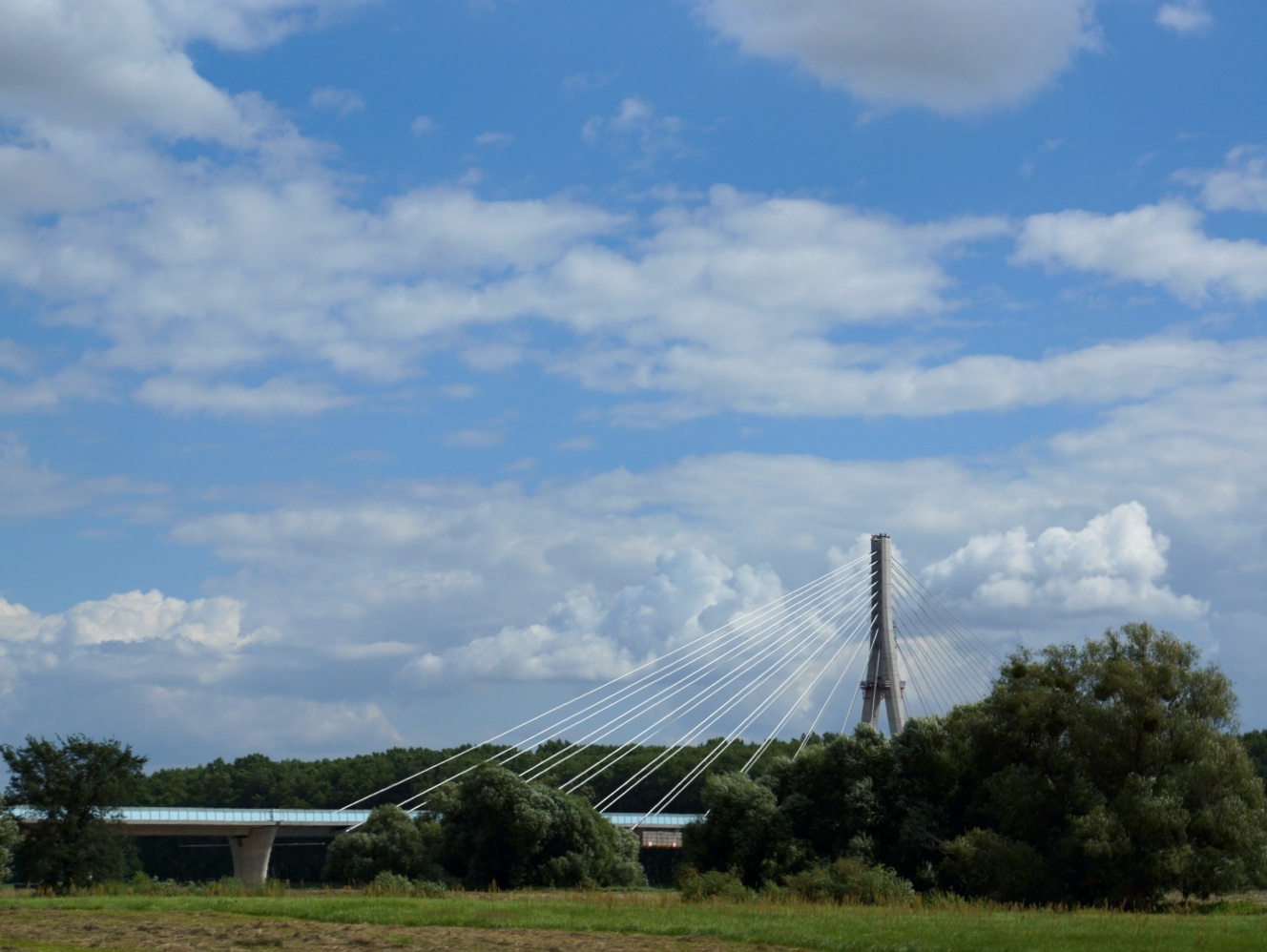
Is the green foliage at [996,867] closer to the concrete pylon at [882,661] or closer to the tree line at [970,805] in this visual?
the tree line at [970,805]

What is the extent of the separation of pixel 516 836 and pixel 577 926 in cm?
3024

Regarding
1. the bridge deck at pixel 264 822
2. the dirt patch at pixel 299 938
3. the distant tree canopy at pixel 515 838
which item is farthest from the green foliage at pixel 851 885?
the bridge deck at pixel 264 822

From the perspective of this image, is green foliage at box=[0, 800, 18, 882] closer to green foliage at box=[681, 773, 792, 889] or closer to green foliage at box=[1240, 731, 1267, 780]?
green foliage at box=[681, 773, 792, 889]

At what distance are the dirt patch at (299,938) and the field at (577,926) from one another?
0.03 metres

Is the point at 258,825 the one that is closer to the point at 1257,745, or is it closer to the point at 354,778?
the point at 354,778

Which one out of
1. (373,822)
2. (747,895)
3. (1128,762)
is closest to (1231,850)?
(1128,762)

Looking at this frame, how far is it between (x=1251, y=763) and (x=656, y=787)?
8376 centimetres

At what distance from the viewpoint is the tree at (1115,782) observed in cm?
3606

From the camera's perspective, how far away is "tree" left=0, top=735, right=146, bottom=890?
4347cm

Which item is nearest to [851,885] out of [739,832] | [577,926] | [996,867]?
[996,867]

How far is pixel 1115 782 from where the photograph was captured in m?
38.2

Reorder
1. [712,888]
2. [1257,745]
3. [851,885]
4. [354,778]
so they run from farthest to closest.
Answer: [354,778]
[1257,745]
[712,888]
[851,885]

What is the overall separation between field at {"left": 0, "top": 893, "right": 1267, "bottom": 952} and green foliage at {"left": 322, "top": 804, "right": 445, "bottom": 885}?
32.2 m

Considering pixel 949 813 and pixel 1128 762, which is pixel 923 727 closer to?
pixel 949 813
